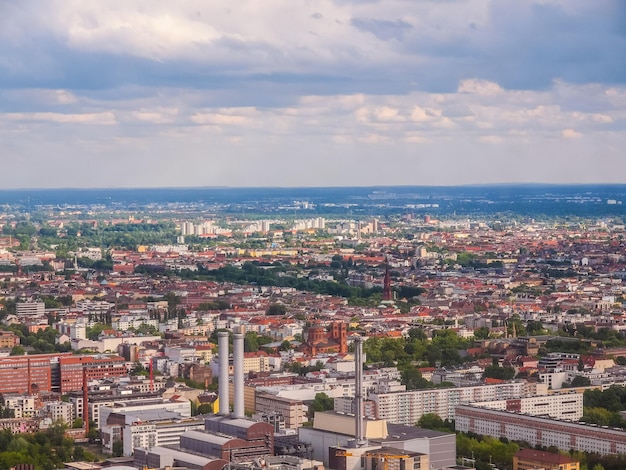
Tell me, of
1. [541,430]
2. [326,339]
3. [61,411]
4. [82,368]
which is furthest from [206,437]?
[326,339]

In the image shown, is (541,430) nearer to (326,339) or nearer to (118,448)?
(118,448)

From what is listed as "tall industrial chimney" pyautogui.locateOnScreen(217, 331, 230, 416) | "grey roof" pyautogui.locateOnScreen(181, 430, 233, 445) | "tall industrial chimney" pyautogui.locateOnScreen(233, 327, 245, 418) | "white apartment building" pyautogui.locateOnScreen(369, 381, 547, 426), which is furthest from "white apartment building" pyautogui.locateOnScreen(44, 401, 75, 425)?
"white apartment building" pyautogui.locateOnScreen(369, 381, 547, 426)

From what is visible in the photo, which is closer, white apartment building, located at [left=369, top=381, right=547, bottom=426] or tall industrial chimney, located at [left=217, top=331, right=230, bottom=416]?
tall industrial chimney, located at [left=217, top=331, right=230, bottom=416]

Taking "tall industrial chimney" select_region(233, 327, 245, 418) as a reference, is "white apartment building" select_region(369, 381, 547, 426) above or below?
below

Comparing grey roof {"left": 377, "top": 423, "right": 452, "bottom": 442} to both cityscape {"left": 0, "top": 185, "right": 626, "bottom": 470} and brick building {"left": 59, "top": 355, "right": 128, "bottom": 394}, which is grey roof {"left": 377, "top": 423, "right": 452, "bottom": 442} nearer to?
cityscape {"left": 0, "top": 185, "right": 626, "bottom": 470}

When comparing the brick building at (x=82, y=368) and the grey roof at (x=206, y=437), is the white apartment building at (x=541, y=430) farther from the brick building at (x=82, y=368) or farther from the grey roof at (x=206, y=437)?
the brick building at (x=82, y=368)

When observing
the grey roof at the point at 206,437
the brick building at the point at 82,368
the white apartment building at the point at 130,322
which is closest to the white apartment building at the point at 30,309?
the white apartment building at the point at 130,322
